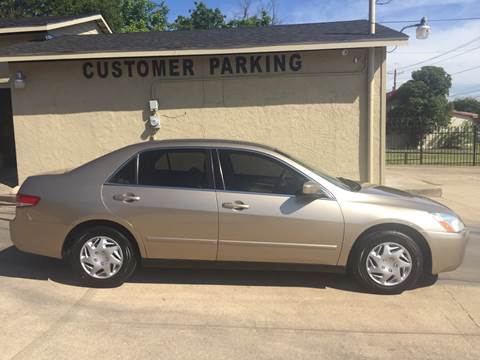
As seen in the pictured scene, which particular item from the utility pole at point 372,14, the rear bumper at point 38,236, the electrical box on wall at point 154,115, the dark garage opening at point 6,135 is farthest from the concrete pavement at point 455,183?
the dark garage opening at point 6,135

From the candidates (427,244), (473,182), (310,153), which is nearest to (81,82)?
(310,153)

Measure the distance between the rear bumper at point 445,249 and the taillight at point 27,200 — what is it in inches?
156

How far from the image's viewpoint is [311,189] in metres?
4.61

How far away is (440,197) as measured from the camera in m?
10.8

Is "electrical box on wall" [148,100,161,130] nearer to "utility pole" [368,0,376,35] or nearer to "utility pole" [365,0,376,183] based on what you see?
"utility pole" [365,0,376,183]

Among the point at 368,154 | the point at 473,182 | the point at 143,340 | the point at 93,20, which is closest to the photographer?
the point at 143,340

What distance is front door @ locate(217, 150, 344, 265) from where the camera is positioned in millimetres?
4684

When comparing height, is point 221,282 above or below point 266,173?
below

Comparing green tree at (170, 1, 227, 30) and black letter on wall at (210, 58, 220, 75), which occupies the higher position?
green tree at (170, 1, 227, 30)

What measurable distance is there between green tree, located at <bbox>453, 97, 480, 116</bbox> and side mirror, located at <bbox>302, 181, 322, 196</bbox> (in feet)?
220

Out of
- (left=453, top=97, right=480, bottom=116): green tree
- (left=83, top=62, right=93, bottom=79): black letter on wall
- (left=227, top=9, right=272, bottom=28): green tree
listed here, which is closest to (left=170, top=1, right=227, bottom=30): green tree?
(left=227, top=9, right=272, bottom=28): green tree

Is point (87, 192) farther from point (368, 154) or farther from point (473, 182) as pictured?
point (473, 182)

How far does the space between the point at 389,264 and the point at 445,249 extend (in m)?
0.56

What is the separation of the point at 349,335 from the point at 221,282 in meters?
1.67
